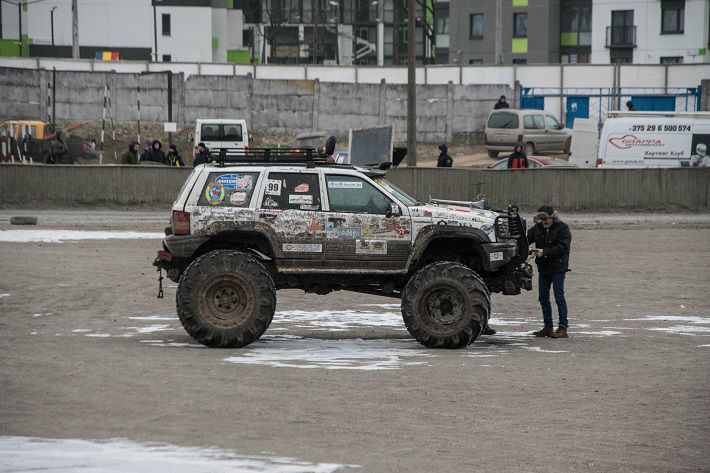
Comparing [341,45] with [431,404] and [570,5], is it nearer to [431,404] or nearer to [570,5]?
[570,5]

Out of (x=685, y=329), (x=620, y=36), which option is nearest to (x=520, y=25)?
(x=620, y=36)

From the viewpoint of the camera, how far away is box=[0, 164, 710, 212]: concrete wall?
3266 cm

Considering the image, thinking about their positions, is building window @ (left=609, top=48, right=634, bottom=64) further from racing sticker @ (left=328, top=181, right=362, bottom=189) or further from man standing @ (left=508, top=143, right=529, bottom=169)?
racing sticker @ (left=328, top=181, right=362, bottom=189)

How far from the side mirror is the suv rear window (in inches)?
1223

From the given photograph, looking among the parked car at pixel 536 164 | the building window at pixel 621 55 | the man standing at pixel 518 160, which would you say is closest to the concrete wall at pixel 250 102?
the parked car at pixel 536 164

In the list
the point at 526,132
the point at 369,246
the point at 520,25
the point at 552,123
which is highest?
the point at 520,25

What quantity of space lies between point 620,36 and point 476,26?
34.1 feet

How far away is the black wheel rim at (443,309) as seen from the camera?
14.0 meters

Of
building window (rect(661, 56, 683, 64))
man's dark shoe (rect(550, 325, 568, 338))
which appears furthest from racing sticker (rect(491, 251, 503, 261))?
building window (rect(661, 56, 683, 64))

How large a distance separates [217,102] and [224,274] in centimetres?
3546

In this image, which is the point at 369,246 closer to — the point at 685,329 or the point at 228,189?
the point at 228,189

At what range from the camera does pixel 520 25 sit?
274 ft

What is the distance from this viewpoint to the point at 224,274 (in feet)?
45.6

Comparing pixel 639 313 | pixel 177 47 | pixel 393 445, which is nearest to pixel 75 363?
pixel 393 445
